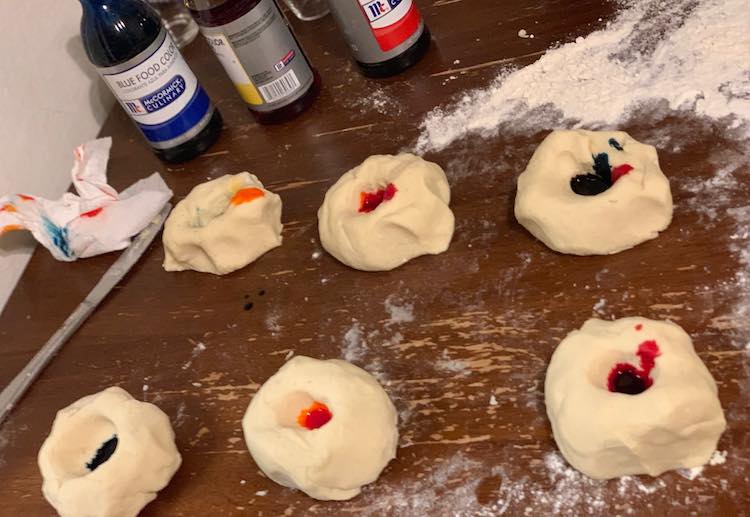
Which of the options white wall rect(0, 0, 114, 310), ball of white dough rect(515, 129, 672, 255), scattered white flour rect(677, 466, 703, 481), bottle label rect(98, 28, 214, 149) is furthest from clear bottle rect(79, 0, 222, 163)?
scattered white flour rect(677, 466, 703, 481)

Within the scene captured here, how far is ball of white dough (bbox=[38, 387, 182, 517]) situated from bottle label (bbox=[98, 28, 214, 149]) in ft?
1.73

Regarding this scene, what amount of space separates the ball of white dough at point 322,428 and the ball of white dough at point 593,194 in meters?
0.33

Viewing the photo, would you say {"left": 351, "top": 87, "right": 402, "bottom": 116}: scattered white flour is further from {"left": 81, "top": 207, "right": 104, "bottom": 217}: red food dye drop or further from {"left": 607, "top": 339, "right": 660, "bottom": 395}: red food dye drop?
{"left": 607, "top": 339, "right": 660, "bottom": 395}: red food dye drop

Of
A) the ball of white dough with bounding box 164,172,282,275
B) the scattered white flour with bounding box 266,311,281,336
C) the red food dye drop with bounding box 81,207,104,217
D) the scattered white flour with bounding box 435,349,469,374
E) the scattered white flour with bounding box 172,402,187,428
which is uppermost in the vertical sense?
the red food dye drop with bounding box 81,207,104,217

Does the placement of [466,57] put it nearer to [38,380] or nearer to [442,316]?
[442,316]

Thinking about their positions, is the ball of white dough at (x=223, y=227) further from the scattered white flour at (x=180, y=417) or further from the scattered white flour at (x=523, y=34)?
the scattered white flour at (x=523, y=34)

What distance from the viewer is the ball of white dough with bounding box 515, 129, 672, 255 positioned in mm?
973

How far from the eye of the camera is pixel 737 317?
90 centimetres

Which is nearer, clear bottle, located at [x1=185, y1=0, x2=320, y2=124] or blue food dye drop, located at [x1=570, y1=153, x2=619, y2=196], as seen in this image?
blue food dye drop, located at [x1=570, y1=153, x2=619, y2=196]

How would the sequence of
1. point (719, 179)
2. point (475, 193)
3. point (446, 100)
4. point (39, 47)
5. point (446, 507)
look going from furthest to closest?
point (39, 47) < point (446, 100) < point (475, 193) < point (719, 179) < point (446, 507)

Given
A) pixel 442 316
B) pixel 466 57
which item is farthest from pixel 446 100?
pixel 442 316

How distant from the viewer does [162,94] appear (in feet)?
4.22

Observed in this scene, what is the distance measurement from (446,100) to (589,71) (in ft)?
0.80

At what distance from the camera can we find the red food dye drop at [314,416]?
93 centimetres
